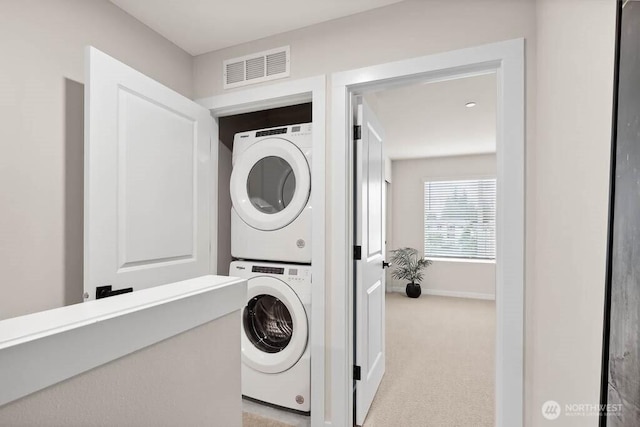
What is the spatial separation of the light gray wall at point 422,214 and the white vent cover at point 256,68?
4.41 m

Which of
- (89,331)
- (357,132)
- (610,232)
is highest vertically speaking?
(357,132)

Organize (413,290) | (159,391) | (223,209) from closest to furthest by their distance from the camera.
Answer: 1. (159,391)
2. (223,209)
3. (413,290)

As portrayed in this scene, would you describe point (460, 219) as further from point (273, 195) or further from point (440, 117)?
point (273, 195)

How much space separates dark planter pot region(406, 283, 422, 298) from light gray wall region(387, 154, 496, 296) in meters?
0.35

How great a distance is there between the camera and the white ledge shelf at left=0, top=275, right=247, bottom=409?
43cm

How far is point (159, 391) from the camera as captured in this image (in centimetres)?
65

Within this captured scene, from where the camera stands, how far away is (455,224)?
571cm

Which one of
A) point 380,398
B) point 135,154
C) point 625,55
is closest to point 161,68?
point 135,154

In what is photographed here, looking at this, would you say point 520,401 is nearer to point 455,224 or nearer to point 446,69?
point 446,69

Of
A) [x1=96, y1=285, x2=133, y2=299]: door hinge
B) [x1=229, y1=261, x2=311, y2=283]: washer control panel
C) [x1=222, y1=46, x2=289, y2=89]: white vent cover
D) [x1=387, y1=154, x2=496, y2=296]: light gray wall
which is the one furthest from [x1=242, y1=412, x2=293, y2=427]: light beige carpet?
[x1=387, y1=154, x2=496, y2=296]: light gray wall

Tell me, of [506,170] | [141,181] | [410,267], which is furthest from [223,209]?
[410,267]

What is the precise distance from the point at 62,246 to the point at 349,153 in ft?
4.95

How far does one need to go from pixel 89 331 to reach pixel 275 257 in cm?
158

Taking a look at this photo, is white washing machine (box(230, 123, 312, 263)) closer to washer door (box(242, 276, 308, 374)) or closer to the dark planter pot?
washer door (box(242, 276, 308, 374))
